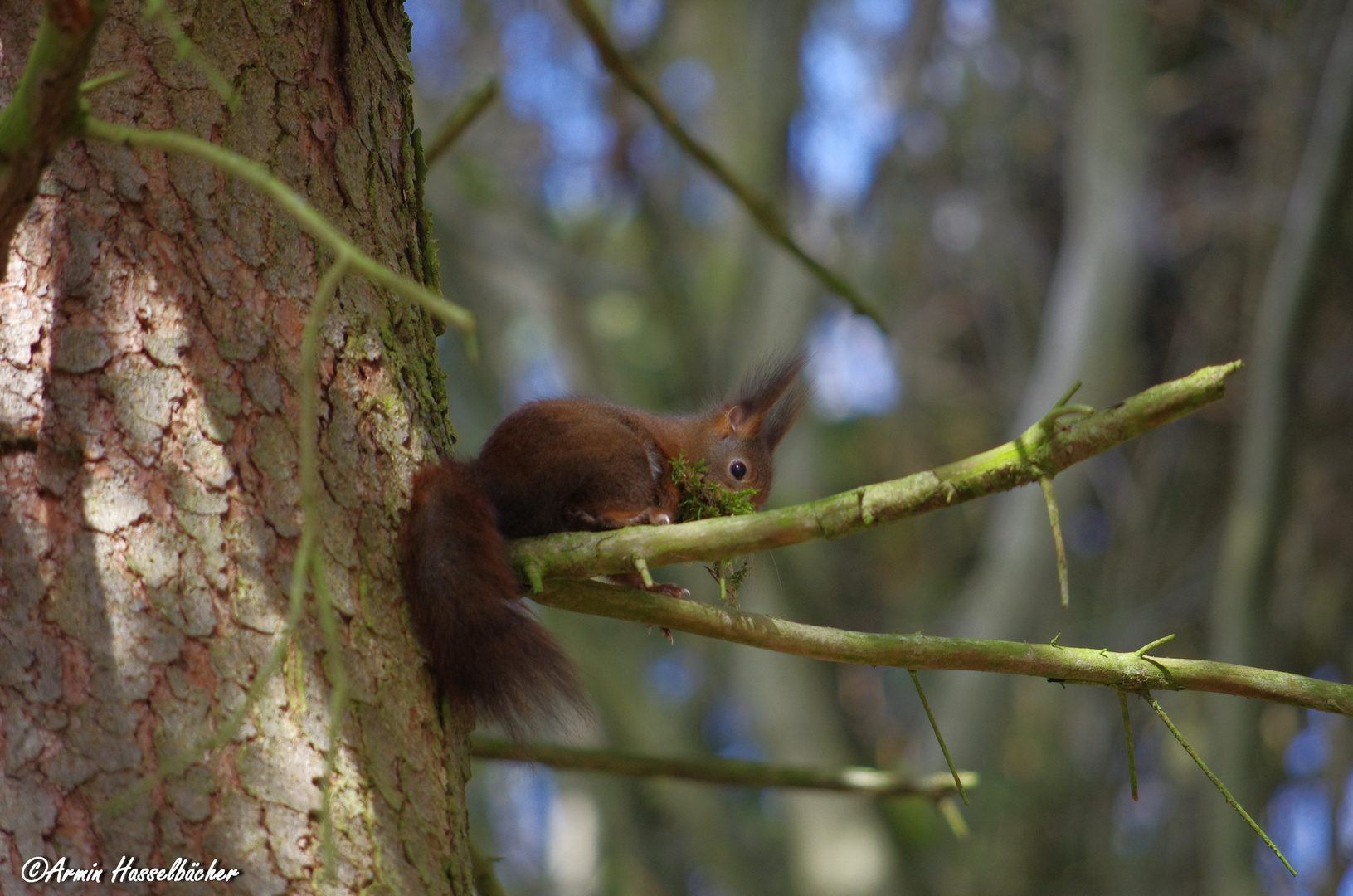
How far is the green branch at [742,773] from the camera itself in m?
2.50

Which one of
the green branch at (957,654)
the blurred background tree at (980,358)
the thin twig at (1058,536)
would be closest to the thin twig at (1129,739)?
the green branch at (957,654)

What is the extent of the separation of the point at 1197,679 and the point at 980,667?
30 cm

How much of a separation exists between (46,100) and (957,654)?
1354 mm

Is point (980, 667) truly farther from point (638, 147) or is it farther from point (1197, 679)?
point (638, 147)

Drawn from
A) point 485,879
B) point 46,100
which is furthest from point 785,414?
point 46,100

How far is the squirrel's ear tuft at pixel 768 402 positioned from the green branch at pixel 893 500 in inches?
53.8

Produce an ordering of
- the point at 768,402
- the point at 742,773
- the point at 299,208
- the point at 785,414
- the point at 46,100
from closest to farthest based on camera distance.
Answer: the point at 299,208, the point at 46,100, the point at 742,773, the point at 768,402, the point at 785,414

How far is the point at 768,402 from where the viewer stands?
309cm

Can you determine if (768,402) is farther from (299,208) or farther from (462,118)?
(299,208)

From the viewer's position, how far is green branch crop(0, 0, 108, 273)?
3.55 ft

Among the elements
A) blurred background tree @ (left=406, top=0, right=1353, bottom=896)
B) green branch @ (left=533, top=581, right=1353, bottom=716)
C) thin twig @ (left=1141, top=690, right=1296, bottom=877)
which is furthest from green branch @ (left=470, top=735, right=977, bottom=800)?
blurred background tree @ (left=406, top=0, right=1353, bottom=896)

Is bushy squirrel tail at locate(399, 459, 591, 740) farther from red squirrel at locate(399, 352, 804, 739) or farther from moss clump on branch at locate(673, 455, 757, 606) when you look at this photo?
moss clump on branch at locate(673, 455, 757, 606)

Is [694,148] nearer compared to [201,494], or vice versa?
[201,494]

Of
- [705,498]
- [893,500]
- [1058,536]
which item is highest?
[705,498]
